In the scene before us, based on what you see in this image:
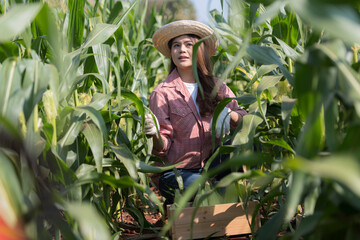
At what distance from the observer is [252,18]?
1.15 m

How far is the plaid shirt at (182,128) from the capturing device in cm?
196

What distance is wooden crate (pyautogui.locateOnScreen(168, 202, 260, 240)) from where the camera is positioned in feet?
4.75

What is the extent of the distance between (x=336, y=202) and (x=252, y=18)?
0.61 m

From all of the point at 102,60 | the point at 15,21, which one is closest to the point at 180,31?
the point at 102,60

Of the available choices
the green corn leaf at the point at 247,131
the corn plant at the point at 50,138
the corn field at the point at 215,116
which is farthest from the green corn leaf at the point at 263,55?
the corn plant at the point at 50,138

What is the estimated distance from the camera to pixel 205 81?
2.07 m

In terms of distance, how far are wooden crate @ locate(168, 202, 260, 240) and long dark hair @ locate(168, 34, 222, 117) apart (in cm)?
62

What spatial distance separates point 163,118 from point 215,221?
618mm

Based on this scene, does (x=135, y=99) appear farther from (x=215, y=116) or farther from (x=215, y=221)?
(x=215, y=221)

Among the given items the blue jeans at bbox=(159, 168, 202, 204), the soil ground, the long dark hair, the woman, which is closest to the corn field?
the soil ground

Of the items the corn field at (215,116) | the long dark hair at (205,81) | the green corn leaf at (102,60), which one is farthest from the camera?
the long dark hair at (205,81)

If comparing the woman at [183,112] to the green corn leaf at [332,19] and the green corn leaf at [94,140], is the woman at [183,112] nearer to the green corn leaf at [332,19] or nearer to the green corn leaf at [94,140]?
the green corn leaf at [94,140]

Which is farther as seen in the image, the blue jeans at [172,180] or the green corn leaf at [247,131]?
the blue jeans at [172,180]

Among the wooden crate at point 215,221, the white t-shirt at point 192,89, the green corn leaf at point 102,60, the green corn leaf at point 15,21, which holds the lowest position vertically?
the wooden crate at point 215,221
